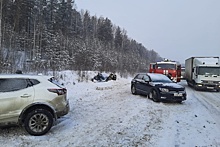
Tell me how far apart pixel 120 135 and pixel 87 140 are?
3.16 ft

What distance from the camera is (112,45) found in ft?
248

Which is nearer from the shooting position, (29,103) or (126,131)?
(29,103)

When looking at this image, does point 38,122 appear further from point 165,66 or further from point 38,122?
point 165,66

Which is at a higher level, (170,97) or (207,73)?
(207,73)

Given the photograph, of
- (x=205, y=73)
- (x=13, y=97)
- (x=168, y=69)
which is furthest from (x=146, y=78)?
(x=168, y=69)

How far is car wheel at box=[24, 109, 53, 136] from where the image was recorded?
570 centimetres

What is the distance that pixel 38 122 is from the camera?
5.82 m

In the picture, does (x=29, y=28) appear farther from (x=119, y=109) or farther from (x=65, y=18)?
(x=119, y=109)

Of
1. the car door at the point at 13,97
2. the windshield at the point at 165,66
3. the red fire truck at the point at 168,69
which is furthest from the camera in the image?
the windshield at the point at 165,66

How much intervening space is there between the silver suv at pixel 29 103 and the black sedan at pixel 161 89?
6.84 metres

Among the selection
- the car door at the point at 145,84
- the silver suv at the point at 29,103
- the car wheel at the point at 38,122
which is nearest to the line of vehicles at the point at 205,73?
the car door at the point at 145,84

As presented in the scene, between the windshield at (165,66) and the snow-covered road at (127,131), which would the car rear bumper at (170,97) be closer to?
the snow-covered road at (127,131)

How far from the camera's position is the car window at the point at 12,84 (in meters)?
5.68

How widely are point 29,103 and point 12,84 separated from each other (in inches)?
27.6
